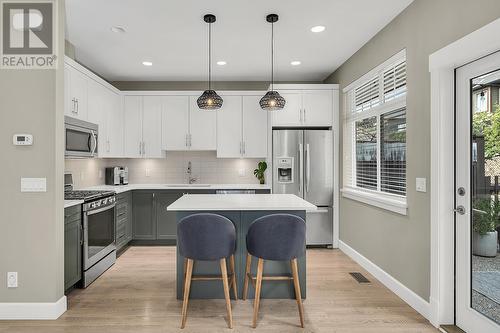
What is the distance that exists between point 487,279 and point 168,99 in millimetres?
4703

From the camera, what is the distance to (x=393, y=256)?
129 inches

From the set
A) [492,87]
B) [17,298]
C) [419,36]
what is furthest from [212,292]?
[419,36]

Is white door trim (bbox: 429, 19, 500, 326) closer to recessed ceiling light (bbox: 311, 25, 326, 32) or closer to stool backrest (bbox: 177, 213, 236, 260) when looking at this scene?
recessed ceiling light (bbox: 311, 25, 326, 32)

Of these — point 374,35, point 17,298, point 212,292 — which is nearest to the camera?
point 17,298

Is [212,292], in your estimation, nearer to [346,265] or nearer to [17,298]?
[17,298]

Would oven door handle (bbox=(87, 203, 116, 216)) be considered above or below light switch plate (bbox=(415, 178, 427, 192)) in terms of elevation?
below

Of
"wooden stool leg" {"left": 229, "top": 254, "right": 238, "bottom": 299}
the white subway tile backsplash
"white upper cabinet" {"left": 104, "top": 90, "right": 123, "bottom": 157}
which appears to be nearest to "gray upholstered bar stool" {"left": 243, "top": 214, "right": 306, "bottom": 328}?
"wooden stool leg" {"left": 229, "top": 254, "right": 238, "bottom": 299}

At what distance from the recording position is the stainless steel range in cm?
335

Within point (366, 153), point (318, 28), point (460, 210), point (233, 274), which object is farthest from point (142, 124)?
point (460, 210)

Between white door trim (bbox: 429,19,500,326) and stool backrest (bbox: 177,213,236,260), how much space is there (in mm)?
1637

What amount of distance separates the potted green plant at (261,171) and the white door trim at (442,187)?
9.54ft

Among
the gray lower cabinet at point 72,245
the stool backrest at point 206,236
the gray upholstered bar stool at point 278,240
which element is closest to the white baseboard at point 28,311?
the gray lower cabinet at point 72,245

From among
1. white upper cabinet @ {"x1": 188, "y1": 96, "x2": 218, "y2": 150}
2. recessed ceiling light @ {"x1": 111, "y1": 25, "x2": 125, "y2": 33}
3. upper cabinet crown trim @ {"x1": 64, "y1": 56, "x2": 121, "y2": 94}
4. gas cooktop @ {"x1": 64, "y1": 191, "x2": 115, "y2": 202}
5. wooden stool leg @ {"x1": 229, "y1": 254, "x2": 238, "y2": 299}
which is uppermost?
recessed ceiling light @ {"x1": 111, "y1": 25, "x2": 125, "y2": 33}

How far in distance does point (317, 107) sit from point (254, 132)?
1071mm
